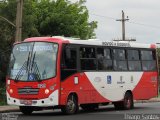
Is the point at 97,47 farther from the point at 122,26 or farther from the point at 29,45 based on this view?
the point at 122,26

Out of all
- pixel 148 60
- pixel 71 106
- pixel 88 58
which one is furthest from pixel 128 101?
pixel 71 106

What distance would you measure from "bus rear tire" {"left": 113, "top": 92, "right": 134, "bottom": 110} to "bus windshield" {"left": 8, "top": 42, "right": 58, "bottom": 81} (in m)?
6.40

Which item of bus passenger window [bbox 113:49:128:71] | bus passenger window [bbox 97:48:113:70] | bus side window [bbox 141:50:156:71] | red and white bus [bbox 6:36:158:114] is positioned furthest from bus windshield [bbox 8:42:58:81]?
bus side window [bbox 141:50:156:71]

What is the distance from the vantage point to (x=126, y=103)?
27328 mm

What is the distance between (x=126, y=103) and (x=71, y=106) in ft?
17.7

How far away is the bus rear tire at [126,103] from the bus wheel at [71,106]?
462 cm

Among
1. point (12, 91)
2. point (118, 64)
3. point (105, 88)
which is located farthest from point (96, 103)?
point (12, 91)

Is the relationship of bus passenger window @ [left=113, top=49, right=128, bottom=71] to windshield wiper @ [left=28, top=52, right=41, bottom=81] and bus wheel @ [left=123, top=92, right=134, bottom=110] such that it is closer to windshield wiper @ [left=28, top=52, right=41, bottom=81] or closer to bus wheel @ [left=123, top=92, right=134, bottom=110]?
bus wheel @ [left=123, top=92, right=134, bottom=110]

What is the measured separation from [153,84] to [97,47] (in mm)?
5995

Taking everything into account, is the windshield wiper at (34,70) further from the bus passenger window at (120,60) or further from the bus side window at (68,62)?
the bus passenger window at (120,60)

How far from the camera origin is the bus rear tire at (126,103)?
27203 millimetres

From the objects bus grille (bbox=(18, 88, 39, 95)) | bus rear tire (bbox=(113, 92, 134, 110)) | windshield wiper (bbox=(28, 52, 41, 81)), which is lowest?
bus rear tire (bbox=(113, 92, 134, 110))

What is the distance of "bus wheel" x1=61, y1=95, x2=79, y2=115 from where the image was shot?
22333 mm

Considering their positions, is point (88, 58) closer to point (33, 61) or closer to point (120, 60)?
point (33, 61)
